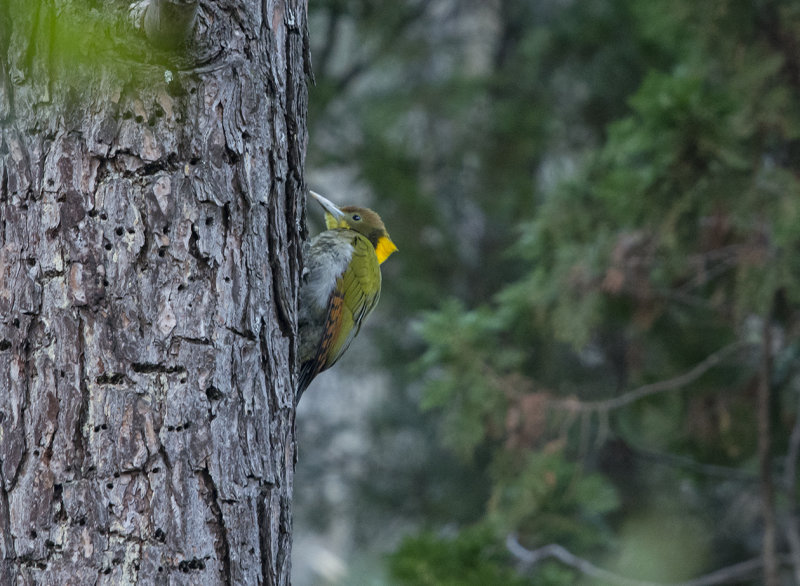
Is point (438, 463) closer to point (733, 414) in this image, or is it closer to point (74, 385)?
point (733, 414)

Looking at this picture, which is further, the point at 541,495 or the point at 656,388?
the point at 656,388

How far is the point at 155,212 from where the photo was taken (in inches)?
81.7

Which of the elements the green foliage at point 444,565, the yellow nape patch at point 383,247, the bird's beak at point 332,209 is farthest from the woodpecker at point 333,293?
the green foliage at point 444,565

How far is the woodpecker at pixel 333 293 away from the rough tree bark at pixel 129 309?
1.54m

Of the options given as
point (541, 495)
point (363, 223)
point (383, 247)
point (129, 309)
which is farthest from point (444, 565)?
point (129, 309)

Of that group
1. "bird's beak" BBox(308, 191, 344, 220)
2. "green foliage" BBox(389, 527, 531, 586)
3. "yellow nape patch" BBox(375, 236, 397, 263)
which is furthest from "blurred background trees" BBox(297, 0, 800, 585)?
"bird's beak" BBox(308, 191, 344, 220)

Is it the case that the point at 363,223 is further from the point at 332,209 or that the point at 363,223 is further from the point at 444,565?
the point at 444,565

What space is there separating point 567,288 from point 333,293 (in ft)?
9.20

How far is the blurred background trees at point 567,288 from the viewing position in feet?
18.1

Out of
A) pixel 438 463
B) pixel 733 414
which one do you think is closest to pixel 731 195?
pixel 733 414

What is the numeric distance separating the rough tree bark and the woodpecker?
1535 mm

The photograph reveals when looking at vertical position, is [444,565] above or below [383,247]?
below

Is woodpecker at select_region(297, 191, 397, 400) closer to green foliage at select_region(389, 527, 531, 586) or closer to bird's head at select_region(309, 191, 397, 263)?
bird's head at select_region(309, 191, 397, 263)

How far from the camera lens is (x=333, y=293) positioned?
4.01 m
